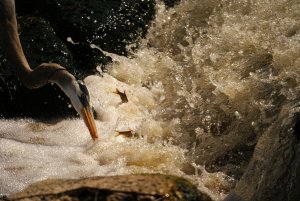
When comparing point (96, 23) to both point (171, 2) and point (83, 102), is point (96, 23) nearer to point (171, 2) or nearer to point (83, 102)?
point (171, 2)

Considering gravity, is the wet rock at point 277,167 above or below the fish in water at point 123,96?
above

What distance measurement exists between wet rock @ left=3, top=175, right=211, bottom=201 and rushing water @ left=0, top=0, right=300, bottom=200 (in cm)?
117

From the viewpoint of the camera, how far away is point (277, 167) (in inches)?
125

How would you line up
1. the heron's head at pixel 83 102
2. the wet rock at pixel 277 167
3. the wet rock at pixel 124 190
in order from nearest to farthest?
1. the wet rock at pixel 124 190
2. the wet rock at pixel 277 167
3. the heron's head at pixel 83 102

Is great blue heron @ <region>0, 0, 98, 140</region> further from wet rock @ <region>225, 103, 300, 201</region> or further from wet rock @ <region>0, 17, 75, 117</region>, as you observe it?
wet rock @ <region>225, 103, 300, 201</region>

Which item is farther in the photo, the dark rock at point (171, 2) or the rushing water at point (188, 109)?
the dark rock at point (171, 2)

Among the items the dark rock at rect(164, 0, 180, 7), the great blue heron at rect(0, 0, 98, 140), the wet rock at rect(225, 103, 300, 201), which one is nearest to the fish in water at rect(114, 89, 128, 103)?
→ the great blue heron at rect(0, 0, 98, 140)

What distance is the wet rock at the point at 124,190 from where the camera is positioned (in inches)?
111

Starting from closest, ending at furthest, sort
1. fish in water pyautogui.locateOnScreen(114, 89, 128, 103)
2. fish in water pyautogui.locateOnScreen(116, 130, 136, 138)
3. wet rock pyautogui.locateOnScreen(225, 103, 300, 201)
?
wet rock pyautogui.locateOnScreen(225, 103, 300, 201) < fish in water pyautogui.locateOnScreen(116, 130, 136, 138) < fish in water pyautogui.locateOnScreen(114, 89, 128, 103)

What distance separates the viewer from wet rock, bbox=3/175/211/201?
9.26 feet

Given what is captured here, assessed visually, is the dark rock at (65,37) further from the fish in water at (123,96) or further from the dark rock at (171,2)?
the fish in water at (123,96)

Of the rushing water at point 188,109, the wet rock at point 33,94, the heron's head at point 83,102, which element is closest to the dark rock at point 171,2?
Result: the rushing water at point 188,109

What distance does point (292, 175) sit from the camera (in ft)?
9.95

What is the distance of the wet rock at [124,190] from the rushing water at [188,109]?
1.17 meters
